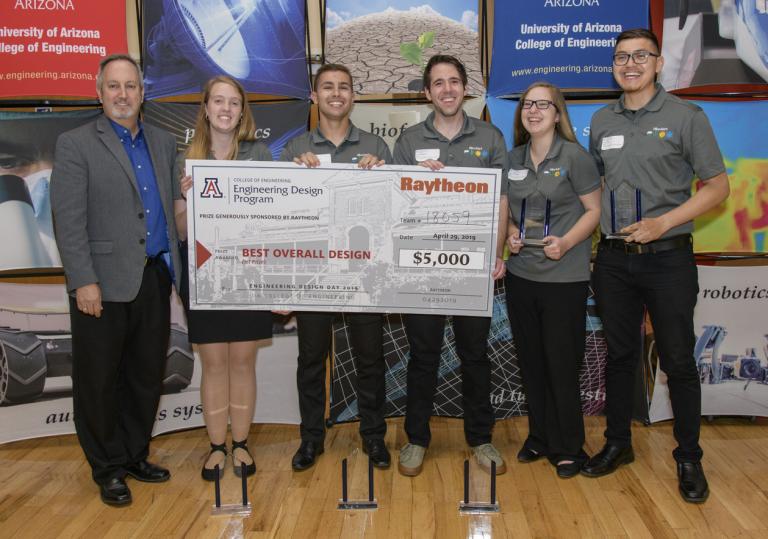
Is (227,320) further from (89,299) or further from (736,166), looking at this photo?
(736,166)

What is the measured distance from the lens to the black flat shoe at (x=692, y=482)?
2728mm

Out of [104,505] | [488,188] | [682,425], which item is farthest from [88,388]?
[682,425]

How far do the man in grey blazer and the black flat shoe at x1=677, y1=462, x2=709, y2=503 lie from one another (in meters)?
2.32

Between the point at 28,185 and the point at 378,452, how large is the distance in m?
2.26

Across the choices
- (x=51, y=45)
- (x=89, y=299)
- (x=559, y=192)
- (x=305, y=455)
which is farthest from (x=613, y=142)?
(x=51, y=45)

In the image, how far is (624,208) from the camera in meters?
2.76

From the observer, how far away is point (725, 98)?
3.53 metres

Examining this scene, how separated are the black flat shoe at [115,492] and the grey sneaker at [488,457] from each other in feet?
5.06

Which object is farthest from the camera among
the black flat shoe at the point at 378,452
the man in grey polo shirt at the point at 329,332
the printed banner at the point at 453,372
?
the printed banner at the point at 453,372

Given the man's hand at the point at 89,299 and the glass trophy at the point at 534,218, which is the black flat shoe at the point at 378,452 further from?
the man's hand at the point at 89,299

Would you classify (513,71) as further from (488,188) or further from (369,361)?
(369,361)

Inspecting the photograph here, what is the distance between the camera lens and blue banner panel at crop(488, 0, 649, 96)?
3518 millimetres

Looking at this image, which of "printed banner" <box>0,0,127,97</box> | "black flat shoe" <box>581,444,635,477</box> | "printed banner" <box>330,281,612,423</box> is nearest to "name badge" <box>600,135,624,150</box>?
"printed banner" <box>330,281,612,423</box>

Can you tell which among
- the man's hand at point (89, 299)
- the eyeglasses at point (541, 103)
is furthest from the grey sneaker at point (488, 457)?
the man's hand at point (89, 299)
